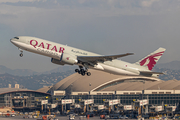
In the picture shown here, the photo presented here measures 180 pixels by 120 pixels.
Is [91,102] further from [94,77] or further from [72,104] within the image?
[94,77]

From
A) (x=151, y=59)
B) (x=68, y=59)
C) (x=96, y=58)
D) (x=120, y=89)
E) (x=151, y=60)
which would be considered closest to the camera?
(x=68, y=59)

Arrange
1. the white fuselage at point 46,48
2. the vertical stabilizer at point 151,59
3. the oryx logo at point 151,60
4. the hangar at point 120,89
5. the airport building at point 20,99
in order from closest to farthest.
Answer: the white fuselage at point 46,48
the vertical stabilizer at point 151,59
the oryx logo at point 151,60
the hangar at point 120,89
the airport building at point 20,99

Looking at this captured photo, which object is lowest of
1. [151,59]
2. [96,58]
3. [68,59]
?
[68,59]

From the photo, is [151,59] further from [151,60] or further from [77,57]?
[77,57]

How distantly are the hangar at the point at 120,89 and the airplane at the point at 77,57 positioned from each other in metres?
44.4

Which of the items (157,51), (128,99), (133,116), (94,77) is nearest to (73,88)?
(94,77)

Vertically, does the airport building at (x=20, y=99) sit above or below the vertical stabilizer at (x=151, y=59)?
below

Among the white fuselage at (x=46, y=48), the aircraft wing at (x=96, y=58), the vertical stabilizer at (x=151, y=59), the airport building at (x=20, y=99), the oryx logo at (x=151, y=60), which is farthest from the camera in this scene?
the airport building at (x=20, y=99)

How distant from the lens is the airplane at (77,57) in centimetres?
5797

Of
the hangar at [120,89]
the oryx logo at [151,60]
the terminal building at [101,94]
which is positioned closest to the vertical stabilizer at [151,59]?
the oryx logo at [151,60]

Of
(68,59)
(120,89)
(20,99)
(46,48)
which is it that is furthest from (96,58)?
(20,99)

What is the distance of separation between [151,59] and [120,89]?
2635 inches

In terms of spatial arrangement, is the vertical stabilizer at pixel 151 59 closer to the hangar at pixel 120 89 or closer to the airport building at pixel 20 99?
the hangar at pixel 120 89

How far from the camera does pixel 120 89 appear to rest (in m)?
137
